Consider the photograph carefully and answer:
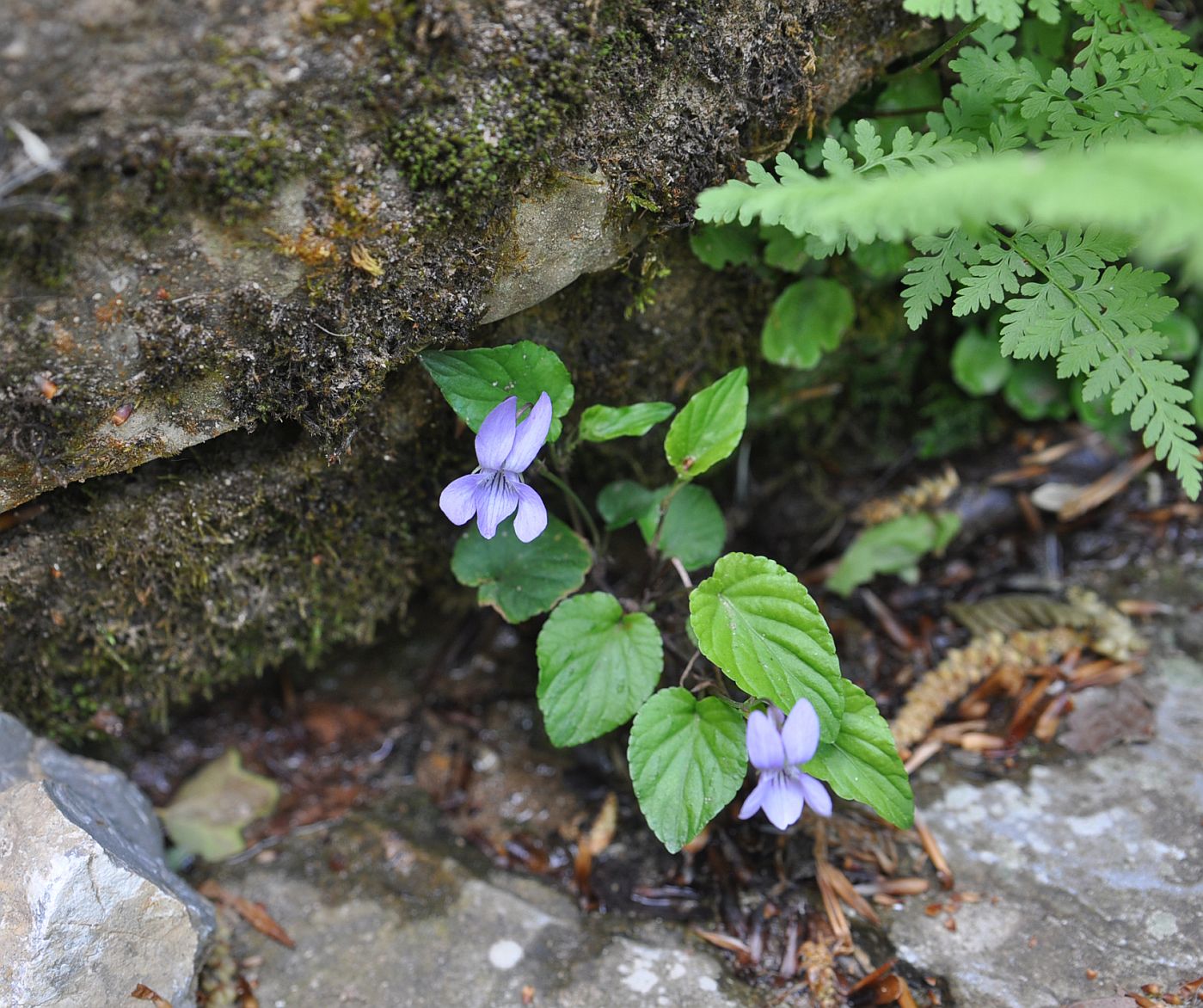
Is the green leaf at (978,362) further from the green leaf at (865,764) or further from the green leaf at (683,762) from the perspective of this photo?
the green leaf at (683,762)

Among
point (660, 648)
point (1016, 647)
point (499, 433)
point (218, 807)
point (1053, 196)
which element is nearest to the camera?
point (1053, 196)

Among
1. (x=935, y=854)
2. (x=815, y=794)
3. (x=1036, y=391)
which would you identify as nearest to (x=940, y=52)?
(x=1036, y=391)

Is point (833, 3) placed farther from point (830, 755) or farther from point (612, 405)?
point (830, 755)

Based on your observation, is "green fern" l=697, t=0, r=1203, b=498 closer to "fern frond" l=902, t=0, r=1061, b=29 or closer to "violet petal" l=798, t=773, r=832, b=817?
"fern frond" l=902, t=0, r=1061, b=29

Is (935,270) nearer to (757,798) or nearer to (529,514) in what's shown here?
(529,514)

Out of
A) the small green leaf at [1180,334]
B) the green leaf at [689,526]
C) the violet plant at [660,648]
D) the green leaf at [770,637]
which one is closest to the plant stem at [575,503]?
the violet plant at [660,648]

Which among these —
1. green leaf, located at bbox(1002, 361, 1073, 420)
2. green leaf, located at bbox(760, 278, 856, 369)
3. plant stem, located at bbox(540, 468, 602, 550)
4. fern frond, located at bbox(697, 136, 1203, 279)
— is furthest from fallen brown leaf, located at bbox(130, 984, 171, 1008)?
green leaf, located at bbox(1002, 361, 1073, 420)
